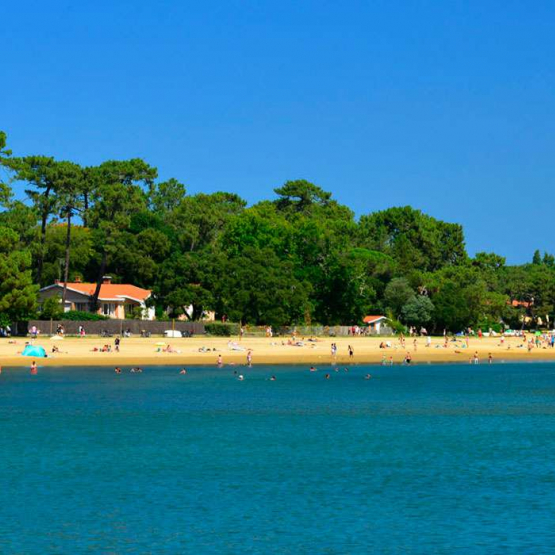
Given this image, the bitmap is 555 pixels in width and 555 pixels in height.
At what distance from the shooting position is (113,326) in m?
125

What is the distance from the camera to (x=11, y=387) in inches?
3147

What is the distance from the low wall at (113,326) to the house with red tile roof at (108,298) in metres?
17.4

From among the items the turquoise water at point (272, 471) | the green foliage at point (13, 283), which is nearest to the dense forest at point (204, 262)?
the green foliage at point (13, 283)

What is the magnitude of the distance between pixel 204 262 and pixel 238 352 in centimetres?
2641

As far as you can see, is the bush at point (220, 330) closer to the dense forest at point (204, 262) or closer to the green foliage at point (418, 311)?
Answer: the dense forest at point (204, 262)

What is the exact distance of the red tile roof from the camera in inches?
5915

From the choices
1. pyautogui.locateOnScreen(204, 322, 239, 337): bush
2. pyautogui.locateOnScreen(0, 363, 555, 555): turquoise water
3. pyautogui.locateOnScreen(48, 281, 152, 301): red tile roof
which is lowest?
pyautogui.locateOnScreen(0, 363, 555, 555): turquoise water

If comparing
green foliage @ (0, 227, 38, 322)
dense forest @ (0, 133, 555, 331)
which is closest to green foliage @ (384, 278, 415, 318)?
dense forest @ (0, 133, 555, 331)

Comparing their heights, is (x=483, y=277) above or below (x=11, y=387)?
above

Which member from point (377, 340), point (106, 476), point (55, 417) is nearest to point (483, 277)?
point (377, 340)

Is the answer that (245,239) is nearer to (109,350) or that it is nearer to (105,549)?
(109,350)

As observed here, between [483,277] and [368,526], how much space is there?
171 meters

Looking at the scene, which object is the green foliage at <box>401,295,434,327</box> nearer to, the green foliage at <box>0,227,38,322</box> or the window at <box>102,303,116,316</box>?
the window at <box>102,303,116,316</box>

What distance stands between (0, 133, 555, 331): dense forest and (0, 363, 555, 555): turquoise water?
48010 millimetres
